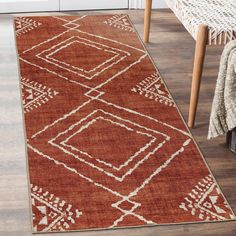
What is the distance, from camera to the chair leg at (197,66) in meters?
2.97

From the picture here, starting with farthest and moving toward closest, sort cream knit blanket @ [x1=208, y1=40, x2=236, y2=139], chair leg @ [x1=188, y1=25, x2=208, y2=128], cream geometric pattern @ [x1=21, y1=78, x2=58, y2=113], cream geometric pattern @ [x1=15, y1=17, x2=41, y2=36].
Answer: cream geometric pattern @ [x1=15, y1=17, x2=41, y2=36], cream geometric pattern @ [x1=21, y1=78, x2=58, y2=113], chair leg @ [x1=188, y1=25, x2=208, y2=128], cream knit blanket @ [x1=208, y1=40, x2=236, y2=139]

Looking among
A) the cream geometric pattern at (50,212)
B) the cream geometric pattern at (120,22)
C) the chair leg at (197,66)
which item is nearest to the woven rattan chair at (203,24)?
the chair leg at (197,66)

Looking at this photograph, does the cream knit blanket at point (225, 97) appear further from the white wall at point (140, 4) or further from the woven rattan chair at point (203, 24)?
the white wall at point (140, 4)

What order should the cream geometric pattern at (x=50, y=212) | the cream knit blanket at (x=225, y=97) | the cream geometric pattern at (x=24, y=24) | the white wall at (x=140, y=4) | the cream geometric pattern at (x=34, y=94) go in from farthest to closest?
1. the white wall at (x=140, y=4)
2. the cream geometric pattern at (x=24, y=24)
3. the cream geometric pattern at (x=34, y=94)
4. the cream knit blanket at (x=225, y=97)
5. the cream geometric pattern at (x=50, y=212)

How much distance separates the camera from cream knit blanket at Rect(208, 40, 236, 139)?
282 cm

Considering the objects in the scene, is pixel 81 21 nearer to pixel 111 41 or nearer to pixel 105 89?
pixel 111 41

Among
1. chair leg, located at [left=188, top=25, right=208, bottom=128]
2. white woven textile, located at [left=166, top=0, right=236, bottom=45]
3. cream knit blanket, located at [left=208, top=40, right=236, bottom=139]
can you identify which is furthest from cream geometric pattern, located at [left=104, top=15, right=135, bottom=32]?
cream knit blanket, located at [left=208, top=40, right=236, bottom=139]

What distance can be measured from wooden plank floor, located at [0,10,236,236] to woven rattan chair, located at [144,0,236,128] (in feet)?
0.79

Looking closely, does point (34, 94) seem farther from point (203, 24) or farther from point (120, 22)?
point (120, 22)

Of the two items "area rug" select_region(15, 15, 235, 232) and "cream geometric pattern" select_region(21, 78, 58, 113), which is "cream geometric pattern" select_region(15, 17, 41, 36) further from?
"cream geometric pattern" select_region(21, 78, 58, 113)

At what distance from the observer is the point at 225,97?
287cm

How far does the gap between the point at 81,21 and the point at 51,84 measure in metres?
0.85

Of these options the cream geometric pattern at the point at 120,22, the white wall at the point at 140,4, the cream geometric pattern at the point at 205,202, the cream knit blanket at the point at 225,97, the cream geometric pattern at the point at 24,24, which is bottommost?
the cream geometric pattern at the point at 205,202

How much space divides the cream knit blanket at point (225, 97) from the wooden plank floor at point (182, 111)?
119 millimetres
